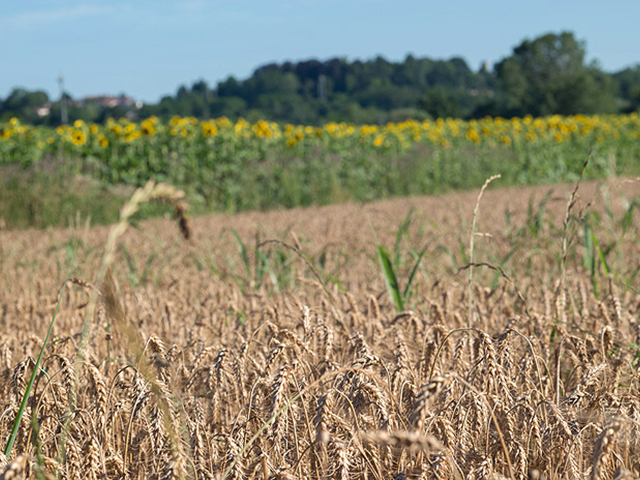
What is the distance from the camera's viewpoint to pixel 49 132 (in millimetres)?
11641

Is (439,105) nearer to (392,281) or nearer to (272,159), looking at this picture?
(272,159)

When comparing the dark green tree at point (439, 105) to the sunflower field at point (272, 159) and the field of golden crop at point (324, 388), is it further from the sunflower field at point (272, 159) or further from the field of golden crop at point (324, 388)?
the field of golden crop at point (324, 388)

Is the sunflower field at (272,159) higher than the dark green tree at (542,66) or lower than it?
lower

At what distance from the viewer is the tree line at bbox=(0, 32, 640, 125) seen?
34.2 meters

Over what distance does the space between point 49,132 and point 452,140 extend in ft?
27.0

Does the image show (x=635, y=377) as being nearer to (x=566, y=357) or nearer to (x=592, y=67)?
(x=566, y=357)

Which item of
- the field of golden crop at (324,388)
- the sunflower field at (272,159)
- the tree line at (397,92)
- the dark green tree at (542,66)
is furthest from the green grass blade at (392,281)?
the dark green tree at (542,66)

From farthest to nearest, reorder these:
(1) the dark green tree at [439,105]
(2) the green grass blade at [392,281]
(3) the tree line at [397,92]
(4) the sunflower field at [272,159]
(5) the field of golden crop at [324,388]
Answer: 1. (1) the dark green tree at [439,105]
2. (3) the tree line at [397,92]
3. (4) the sunflower field at [272,159]
4. (2) the green grass blade at [392,281]
5. (5) the field of golden crop at [324,388]

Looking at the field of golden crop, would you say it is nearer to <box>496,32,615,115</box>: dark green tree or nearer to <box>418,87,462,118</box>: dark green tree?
<box>496,32,615,115</box>: dark green tree

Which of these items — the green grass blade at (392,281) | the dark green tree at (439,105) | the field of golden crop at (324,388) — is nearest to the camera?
the field of golden crop at (324,388)

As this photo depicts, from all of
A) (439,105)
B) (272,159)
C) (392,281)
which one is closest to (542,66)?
(439,105)

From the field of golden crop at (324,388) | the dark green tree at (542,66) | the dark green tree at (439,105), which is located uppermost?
the dark green tree at (542,66)

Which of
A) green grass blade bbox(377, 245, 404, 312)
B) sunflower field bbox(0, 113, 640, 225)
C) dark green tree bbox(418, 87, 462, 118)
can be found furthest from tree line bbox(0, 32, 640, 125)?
green grass blade bbox(377, 245, 404, 312)

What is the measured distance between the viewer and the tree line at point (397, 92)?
34.2m
